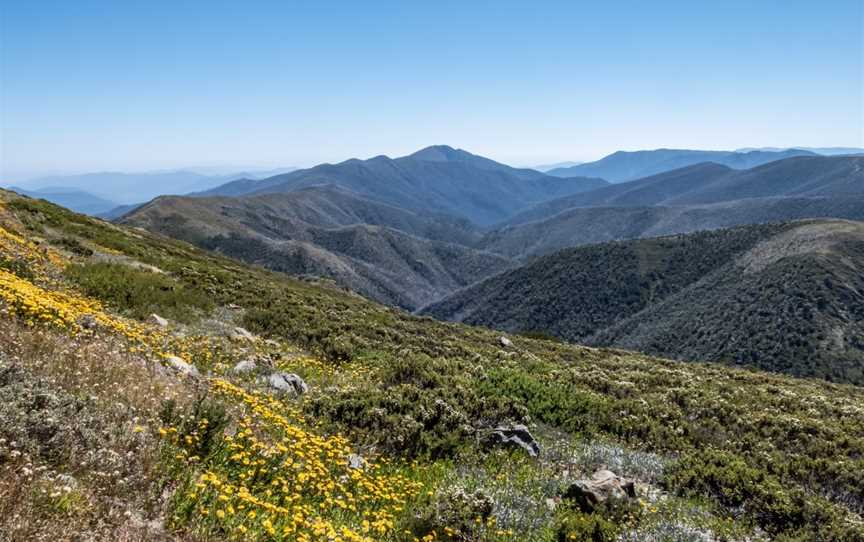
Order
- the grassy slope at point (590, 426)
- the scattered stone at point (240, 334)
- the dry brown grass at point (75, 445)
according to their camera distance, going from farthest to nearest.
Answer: the scattered stone at point (240, 334) < the grassy slope at point (590, 426) < the dry brown grass at point (75, 445)

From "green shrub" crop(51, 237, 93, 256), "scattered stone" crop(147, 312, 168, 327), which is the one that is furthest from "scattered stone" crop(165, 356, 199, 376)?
"green shrub" crop(51, 237, 93, 256)

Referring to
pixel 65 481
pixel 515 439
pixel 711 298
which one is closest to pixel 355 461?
pixel 515 439

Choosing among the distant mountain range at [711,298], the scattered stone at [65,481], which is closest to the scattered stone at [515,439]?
the scattered stone at [65,481]

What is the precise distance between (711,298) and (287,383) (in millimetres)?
103811

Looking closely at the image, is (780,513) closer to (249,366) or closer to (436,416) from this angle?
(436,416)

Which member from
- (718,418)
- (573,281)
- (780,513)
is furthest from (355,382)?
(573,281)

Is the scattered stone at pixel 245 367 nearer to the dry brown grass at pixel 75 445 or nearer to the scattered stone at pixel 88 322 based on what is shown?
the scattered stone at pixel 88 322

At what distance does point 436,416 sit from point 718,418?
9.68m

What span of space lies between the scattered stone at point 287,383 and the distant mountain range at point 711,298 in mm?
78500

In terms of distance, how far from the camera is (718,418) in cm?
1562

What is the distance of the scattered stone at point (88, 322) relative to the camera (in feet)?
33.3

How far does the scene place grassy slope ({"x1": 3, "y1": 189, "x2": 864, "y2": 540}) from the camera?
31.0ft

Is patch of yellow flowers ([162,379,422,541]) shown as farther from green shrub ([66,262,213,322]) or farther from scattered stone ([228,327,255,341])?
green shrub ([66,262,213,322])

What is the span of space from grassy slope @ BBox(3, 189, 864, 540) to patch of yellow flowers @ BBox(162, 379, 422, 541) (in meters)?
0.39
